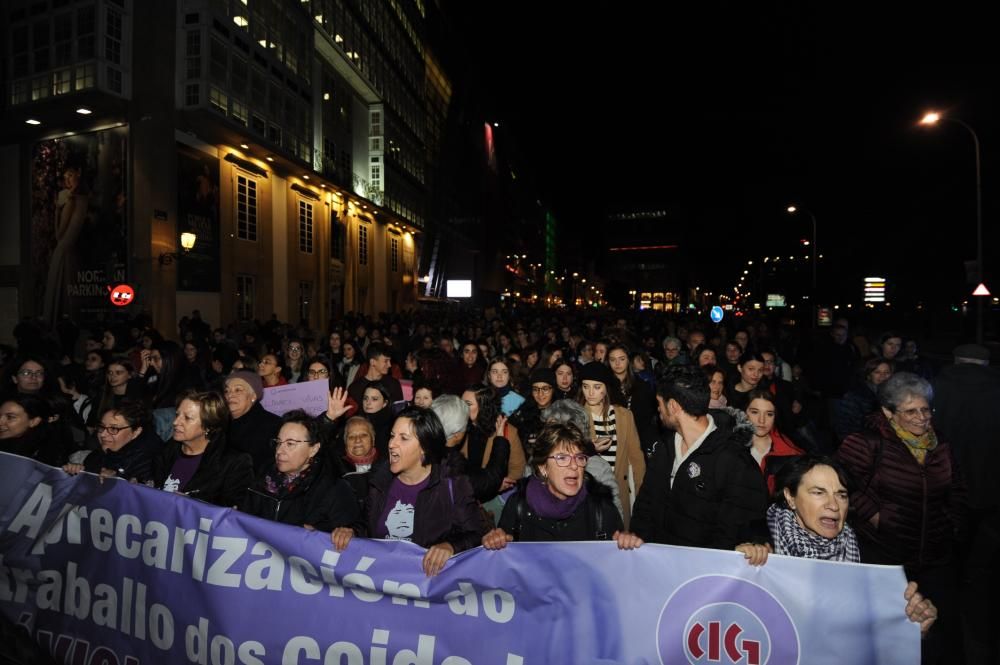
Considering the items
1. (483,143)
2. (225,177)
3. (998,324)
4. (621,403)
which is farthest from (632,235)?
(621,403)

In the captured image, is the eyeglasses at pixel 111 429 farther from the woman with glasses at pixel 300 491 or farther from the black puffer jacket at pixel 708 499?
the black puffer jacket at pixel 708 499

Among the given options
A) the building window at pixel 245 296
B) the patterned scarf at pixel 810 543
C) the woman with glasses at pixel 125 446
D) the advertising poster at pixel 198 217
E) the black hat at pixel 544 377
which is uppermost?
the advertising poster at pixel 198 217

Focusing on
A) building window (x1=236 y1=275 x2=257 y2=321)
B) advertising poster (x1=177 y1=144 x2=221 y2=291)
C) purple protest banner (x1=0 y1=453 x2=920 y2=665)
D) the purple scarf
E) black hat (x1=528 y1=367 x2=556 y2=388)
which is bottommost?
purple protest banner (x1=0 y1=453 x2=920 y2=665)

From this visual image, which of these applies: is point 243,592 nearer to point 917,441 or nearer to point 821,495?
point 821,495

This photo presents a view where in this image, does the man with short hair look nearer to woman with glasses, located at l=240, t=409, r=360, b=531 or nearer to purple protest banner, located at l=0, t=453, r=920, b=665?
woman with glasses, located at l=240, t=409, r=360, b=531

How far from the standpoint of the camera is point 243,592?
10.4ft

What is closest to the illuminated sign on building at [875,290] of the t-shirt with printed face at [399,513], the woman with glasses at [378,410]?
the woman with glasses at [378,410]

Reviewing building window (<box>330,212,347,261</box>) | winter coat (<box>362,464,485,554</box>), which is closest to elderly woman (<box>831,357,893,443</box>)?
winter coat (<box>362,464,485,554</box>)

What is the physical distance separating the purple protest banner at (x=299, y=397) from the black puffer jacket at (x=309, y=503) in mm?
2740

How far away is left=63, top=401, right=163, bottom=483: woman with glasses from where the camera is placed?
4211 millimetres

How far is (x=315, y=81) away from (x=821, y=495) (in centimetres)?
3256

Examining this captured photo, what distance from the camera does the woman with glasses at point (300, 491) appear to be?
3.51 meters

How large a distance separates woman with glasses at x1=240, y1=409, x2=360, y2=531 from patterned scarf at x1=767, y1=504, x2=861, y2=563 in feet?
7.86

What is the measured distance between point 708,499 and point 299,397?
464 cm
